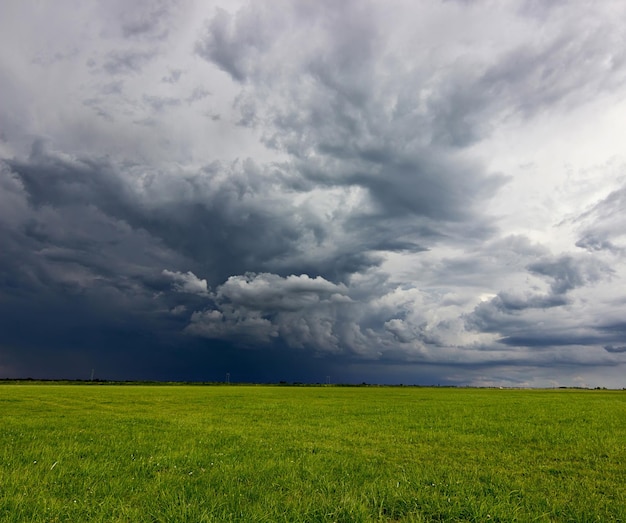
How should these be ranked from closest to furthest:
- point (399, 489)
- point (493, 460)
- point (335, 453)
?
point (399, 489), point (493, 460), point (335, 453)

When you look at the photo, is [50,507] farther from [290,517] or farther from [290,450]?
[290,450]

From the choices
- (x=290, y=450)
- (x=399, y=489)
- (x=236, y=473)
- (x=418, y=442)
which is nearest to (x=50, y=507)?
(x=236, y=473)

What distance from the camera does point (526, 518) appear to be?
8.76 m

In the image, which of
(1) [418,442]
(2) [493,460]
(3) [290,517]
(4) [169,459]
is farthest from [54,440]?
(2) [493,460]

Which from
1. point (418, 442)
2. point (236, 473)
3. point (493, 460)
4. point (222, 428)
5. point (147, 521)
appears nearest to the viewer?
A: point (147, 521)

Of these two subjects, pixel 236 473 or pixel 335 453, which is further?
pixel 335 453

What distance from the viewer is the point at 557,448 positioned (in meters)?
17.5

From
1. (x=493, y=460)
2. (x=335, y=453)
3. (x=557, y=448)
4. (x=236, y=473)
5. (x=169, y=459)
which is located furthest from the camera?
(x=557, y=448)

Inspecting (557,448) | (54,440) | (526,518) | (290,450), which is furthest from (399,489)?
(54,440)

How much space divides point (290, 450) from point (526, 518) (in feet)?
30.6

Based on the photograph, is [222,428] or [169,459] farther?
[222,428]

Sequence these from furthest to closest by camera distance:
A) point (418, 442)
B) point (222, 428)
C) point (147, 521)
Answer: point (222, 428) < point (418, 442) < point (147, 521)

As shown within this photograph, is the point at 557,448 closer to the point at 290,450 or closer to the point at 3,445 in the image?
the point at 290,450

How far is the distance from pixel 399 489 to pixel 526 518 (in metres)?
2.82
